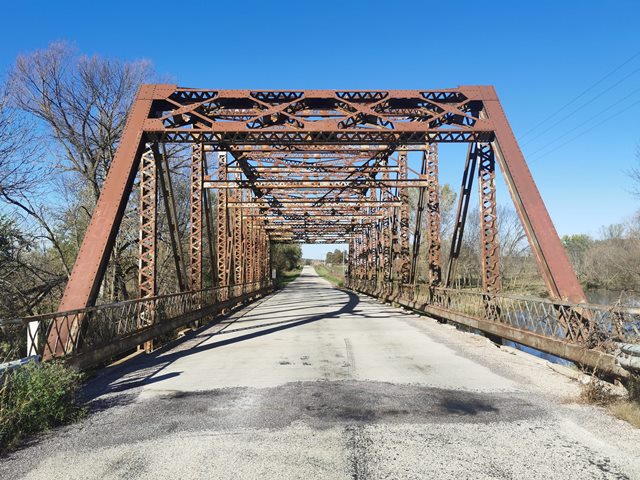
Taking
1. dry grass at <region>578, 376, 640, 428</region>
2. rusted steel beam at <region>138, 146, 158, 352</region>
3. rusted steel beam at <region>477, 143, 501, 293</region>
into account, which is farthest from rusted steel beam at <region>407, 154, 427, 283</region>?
dry grass at <region>578, 376, 640, 428</region>

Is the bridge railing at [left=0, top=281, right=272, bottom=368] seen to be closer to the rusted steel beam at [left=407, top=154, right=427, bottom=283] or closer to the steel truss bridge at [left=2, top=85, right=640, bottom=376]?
the steel truss bridge at [left=2, top=85, right=640, bottom=376]

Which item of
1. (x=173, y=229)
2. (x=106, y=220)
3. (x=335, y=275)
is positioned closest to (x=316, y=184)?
(x=173, y=229)

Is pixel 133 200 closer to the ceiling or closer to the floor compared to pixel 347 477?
closer to the ceiling

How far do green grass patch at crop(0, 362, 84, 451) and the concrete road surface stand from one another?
10.6 inches

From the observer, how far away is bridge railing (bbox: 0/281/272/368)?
21.8 feet

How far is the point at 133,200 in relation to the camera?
70.5 ft

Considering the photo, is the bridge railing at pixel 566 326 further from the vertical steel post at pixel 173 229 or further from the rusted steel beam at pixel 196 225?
the rusted steel beam at pixel 196 225

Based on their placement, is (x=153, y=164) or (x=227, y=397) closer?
(x=227, y=397)

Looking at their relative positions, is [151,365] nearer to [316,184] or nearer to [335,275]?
[316,184]

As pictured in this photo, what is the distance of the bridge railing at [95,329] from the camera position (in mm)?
6643

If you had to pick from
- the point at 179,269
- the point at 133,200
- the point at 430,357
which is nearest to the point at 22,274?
the point at 179,269

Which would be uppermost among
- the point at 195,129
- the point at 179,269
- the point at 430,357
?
the point at 195,129

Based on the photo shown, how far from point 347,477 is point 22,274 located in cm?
1343

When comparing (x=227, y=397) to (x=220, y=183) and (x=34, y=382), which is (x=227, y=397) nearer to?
(x=34, y=382)
